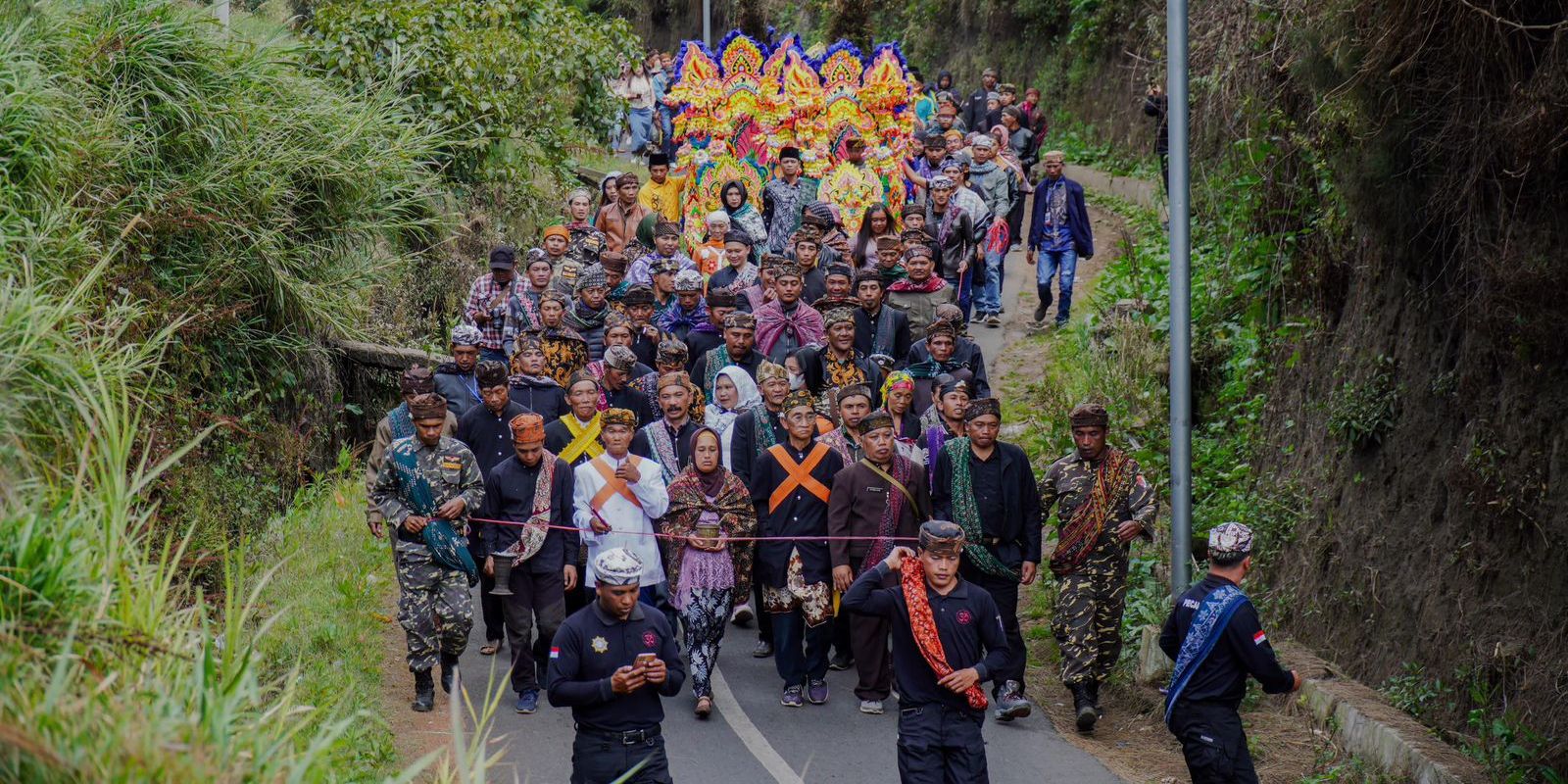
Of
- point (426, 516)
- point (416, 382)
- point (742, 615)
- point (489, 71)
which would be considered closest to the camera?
point (426, 516)

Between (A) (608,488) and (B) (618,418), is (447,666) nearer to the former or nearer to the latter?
(A) (608,488)

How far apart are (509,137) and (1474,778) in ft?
50.6

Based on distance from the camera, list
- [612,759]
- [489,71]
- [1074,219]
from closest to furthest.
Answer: [612,759] < [1074,219] < [489,71]

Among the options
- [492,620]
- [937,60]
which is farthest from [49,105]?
[937,60]

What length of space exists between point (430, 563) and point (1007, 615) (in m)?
3.60

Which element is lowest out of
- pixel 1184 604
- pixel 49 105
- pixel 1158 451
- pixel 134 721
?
pixel 1158 451

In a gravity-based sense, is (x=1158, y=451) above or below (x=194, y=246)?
below

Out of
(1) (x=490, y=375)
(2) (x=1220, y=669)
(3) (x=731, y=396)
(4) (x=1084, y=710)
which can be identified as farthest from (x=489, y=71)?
(2) (x=1220, y=669)

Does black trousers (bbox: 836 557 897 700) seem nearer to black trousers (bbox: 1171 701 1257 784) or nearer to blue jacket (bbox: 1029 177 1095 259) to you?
black trousers (bbox: 1171 701 1257 784)

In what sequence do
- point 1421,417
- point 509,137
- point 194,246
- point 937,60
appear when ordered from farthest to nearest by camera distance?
point 937,60, point 509,137, point 194,246, point 1421,417

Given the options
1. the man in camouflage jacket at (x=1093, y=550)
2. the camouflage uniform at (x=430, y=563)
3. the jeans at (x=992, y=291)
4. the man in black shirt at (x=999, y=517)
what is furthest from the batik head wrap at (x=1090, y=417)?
the jeans at (x=992, y=291)

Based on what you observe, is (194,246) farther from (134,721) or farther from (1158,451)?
(134,721)

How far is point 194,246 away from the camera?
13031 mm

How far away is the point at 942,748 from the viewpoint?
24.6 feet
